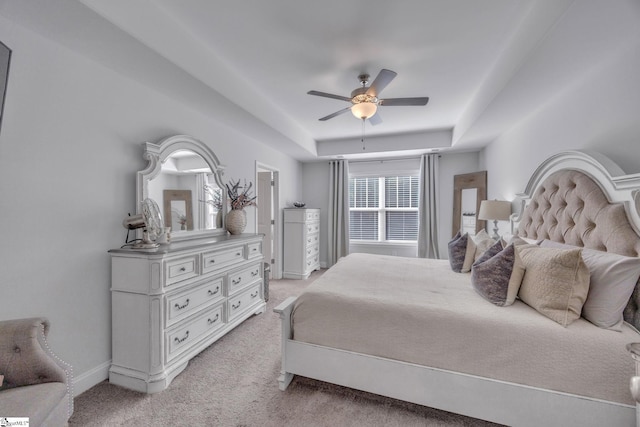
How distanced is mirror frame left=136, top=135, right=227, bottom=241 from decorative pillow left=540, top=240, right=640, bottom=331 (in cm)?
303

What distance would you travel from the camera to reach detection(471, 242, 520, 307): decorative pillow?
5.19 ft

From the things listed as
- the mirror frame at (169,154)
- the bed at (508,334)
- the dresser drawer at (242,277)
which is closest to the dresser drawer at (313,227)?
the dresser drawer at (242,277)

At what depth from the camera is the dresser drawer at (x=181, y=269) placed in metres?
1.84

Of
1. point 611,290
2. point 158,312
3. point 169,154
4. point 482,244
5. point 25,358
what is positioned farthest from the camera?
point 482,244

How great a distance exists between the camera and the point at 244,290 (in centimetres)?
273

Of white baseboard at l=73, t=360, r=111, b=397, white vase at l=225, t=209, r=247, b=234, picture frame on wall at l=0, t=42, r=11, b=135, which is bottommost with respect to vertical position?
white baseboard at l=73, t=360, r=111, b=397

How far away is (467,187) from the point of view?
4.43m

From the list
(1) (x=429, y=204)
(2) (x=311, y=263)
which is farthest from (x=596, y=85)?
(2) (x=311, y=263)

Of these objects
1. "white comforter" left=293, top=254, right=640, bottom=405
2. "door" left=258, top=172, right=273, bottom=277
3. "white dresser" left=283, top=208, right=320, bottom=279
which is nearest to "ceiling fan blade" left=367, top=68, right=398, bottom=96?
"white comforter" left=293, top=254, right=640, bottom=405

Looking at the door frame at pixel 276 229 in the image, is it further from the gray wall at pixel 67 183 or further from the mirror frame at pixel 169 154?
the gray wall at pixel 67 183

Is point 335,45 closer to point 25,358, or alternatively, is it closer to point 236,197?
point 236,197

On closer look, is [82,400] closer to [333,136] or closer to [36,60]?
[36,60]

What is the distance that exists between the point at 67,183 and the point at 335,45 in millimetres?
2153

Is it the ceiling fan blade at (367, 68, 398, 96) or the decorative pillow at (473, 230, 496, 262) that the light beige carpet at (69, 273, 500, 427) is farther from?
the ceiling fan blade at (367, 68, 398, 96)
